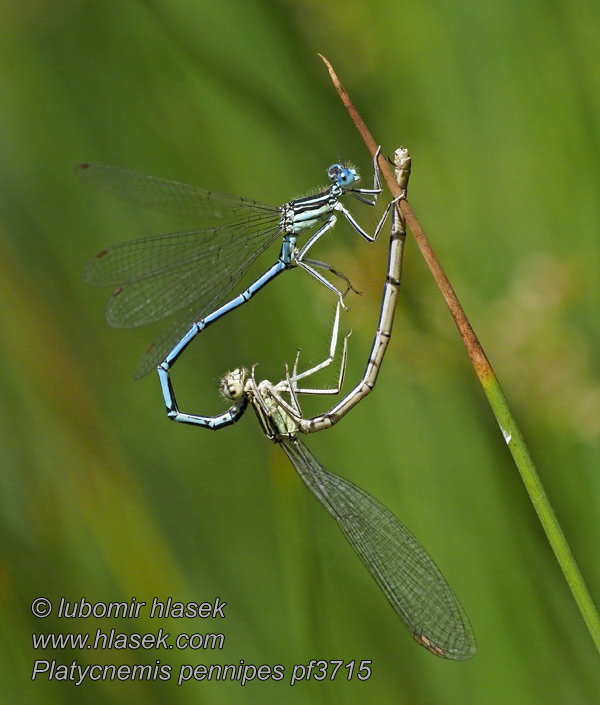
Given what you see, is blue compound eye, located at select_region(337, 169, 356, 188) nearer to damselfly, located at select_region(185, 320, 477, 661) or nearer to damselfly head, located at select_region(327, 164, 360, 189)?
damselfly head, located at select_region(327, 164, 360, 189)

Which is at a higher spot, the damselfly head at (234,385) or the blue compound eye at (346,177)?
the blue compound eye at (346,177)

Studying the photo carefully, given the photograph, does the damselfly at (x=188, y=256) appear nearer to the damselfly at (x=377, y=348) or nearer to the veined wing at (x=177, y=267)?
the veined wing at (x=177, y=267)

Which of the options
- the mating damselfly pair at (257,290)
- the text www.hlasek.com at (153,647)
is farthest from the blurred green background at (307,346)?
the mating damselfly pair at (257,290)

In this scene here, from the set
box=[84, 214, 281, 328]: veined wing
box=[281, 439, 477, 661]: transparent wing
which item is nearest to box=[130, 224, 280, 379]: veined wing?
box=[84, 214, 281, 328]: veined wing

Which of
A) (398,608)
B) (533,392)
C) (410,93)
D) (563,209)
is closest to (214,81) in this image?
(410,93)

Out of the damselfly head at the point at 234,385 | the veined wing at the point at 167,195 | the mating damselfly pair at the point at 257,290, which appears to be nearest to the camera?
the mating damselfly pair at the point at 257,290

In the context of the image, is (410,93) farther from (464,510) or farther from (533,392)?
(464,510)
